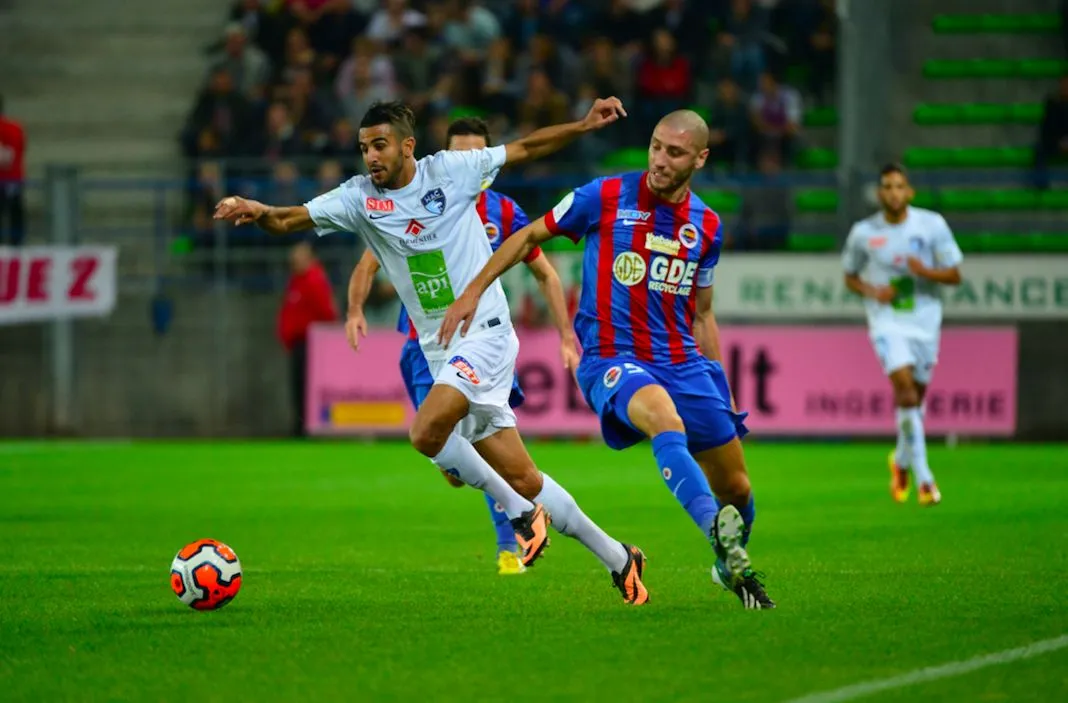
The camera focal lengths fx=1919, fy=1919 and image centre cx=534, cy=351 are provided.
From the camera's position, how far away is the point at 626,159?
2241 cm

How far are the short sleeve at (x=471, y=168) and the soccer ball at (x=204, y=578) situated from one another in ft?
6.87

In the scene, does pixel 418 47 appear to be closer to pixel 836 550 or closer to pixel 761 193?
pixel 761 193

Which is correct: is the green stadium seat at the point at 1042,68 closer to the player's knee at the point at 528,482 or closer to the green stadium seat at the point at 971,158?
the green stadium seat at the point at 971,158

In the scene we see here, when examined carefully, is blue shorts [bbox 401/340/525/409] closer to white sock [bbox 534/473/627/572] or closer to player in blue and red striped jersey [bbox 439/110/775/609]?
player in blue and red striped jersey [bbox 439/110/775/609]

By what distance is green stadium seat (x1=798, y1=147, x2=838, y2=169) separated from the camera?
76.4 feet

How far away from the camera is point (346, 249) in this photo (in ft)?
74.1

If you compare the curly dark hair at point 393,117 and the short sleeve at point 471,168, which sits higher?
the curly dark hair at point 393,117

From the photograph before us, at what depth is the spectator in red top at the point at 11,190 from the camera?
880 inches

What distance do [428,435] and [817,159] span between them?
1584 centimetres

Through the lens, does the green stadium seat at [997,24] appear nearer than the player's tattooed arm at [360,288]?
No

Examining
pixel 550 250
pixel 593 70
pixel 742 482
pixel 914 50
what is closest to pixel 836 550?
pixel 742 482

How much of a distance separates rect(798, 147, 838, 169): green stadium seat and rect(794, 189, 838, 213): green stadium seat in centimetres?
95

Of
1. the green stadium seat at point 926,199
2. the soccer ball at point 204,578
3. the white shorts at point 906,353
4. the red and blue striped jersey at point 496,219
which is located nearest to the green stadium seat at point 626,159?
the green stadium seat at point 926,199

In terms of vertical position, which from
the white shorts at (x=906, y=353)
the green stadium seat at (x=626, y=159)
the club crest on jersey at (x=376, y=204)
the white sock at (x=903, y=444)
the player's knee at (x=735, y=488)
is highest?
the green stadium seat at (x=626, y=159)
